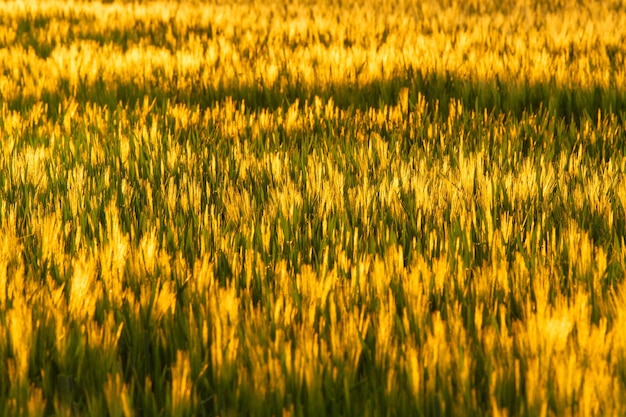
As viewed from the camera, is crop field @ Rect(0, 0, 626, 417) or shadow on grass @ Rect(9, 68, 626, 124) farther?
shadow on grass @ Rect(9, 68, 626, 124)

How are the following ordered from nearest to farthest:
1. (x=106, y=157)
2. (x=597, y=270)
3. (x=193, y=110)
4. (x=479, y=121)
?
(x=597, y=270) < (x=106, y=157) < (x=479, y=121) < (x=193, y=110)

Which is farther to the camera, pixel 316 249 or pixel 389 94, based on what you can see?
pixel 389 94

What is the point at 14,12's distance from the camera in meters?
6.95

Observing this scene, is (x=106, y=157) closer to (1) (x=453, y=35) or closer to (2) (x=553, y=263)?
(2) (x=553, y=263)

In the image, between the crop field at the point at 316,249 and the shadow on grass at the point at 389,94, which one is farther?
the shadow on grass at the point at 389,94

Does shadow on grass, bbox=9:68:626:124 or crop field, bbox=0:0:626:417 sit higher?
shadow on grass, bbox=9:68:626:124

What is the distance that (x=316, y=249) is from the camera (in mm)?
1895

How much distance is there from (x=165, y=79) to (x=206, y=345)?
318 centimetres

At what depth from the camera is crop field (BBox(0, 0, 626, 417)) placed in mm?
1226

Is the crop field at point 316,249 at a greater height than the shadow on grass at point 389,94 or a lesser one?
lesser

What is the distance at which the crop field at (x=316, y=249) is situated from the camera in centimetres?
123

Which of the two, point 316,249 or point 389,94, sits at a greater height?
point 389,94

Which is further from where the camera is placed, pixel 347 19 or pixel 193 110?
pixel 347 19

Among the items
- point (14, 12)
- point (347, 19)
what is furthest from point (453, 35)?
point (14, 12)
